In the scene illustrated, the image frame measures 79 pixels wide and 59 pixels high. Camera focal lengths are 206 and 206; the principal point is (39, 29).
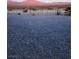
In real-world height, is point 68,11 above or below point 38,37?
above

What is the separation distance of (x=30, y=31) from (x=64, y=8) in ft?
1.69

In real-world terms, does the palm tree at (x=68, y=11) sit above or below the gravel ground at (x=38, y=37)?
above

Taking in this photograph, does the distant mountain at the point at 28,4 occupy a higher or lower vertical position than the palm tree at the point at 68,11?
higher

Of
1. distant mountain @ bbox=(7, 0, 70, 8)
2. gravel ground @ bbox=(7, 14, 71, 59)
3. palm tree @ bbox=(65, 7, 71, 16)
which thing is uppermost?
distant mountain @ bbox=(7, 0, 70, 8)

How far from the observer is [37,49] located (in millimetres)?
2555

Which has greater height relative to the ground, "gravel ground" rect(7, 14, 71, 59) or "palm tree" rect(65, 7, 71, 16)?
"palm tree" rect(65, 7, 71, 16)

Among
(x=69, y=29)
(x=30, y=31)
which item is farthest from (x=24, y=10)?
(x=69, y=29)

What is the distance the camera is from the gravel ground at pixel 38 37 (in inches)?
100

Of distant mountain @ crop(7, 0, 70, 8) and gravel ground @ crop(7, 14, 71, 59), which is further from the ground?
distant mountain @ crop(7, 0, 70, 8)

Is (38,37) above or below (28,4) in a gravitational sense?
below

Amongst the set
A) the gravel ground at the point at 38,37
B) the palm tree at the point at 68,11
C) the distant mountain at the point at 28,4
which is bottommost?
the gravel ground at the point at 38,37

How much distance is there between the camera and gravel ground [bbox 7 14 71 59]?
2.55 m

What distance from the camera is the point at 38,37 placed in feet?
8.43
